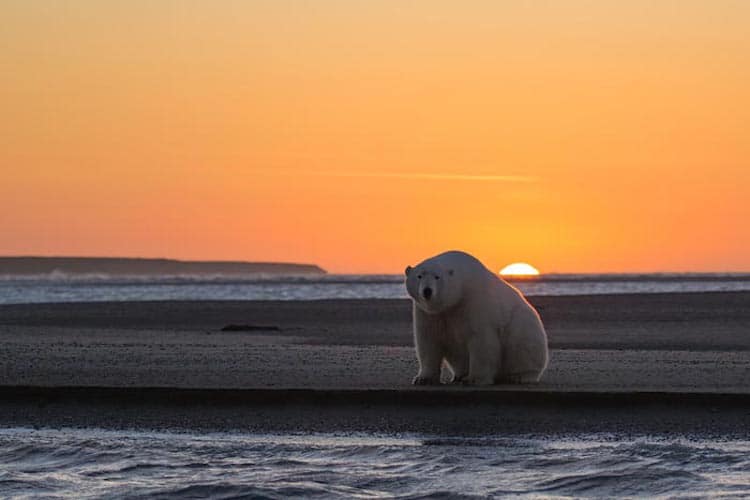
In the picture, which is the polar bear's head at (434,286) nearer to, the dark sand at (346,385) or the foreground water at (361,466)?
the dark sand at (346,385)

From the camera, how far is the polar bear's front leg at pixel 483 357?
41.7 ft

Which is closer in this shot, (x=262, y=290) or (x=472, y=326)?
(x=472, y=326)

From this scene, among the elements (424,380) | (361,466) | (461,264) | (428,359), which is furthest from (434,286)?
(361,466)

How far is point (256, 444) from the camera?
1020 cm

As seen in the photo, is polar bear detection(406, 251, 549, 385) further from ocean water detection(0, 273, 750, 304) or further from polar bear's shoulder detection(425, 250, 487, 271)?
ocean water detection(0, 273, 750, 304)

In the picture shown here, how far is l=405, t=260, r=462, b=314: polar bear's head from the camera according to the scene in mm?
12492

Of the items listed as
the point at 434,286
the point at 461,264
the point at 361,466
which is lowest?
the point at 361,466

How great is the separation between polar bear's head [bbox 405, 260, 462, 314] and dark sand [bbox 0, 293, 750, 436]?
84 centimetres

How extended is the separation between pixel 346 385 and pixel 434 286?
4.30ft

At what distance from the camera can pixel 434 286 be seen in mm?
12477

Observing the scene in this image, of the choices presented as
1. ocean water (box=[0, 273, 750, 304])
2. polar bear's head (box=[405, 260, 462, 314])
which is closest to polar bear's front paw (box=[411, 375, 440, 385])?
polar bear's head (box=[405, 260, 462, 314])

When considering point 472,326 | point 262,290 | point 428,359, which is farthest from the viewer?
point 262,290

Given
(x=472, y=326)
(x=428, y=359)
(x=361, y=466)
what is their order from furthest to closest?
1. (x=428, y=359)
2. (x=472, y=326)
3. (x=361, y=466)

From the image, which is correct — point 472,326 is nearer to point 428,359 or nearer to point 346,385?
point 428,359
